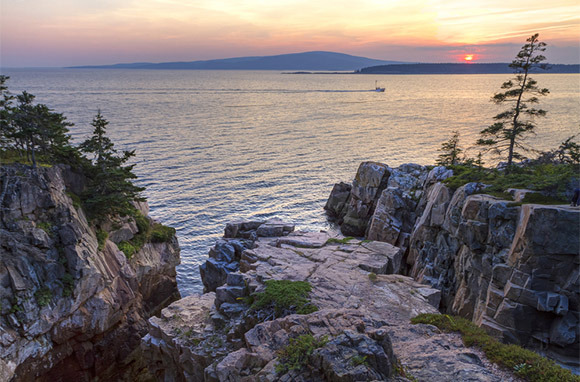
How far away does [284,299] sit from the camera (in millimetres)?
19750

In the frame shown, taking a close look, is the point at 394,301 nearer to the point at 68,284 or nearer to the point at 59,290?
the point at 68,284

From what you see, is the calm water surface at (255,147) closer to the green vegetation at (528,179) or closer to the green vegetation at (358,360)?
the green vegetation at (528,179)

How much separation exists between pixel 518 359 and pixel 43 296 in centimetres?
2579

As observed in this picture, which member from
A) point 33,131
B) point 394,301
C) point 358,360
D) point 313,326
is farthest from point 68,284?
point 394,301

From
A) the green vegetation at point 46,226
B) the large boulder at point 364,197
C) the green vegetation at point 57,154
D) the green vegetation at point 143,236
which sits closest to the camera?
the green vegetation at point 46,226

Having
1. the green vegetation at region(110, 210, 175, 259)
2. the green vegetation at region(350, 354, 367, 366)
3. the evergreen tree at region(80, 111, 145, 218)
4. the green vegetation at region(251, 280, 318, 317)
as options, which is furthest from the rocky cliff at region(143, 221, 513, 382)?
the evergreen tree at region(80, 111, 145, 218)

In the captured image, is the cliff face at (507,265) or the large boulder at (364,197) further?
the large boulder at (364,197)

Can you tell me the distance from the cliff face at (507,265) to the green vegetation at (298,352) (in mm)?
13772

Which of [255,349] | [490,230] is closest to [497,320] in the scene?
[490,230]

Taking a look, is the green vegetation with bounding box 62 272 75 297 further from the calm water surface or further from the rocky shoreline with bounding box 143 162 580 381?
the calm water surface

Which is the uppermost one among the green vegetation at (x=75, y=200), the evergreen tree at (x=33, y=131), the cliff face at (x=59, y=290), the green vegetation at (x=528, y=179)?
the evergreen tree at (x=33, y=131)

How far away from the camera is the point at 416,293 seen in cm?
2369

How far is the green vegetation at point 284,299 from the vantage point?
760 inches

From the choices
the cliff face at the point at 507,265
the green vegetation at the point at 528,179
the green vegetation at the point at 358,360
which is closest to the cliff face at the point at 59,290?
the green vegetation at the point at 358,360
